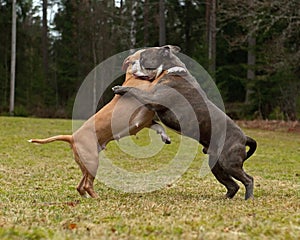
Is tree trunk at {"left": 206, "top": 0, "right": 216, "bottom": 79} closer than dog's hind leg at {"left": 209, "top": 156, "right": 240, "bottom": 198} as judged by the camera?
No

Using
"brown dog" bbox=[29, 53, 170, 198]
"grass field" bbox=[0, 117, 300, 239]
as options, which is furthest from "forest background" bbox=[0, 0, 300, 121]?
"brown dog" bbox=[29, 53, 170, 198]

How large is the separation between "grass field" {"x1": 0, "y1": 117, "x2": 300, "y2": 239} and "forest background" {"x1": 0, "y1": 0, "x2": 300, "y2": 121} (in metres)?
16.4

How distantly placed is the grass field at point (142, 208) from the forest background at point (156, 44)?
16.4 meters

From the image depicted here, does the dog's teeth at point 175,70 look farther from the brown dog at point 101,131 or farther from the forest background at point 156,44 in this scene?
the forest background at point 156,44

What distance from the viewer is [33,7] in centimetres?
4309

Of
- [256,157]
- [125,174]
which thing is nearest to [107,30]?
[256,157]

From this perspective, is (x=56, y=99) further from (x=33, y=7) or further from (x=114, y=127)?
(x=114, y=127)

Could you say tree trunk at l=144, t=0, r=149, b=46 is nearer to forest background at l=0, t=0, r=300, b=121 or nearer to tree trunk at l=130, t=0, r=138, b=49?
forest background at l=0, t=0, r=300, b=121

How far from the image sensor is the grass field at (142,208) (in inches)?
155

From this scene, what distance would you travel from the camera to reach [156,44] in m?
37.8

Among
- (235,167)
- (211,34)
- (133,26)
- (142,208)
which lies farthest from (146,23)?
(142,208)

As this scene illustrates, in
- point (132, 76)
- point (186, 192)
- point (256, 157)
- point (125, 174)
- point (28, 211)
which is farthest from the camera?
point (256, 157)

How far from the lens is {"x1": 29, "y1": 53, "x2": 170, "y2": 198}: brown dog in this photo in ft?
21.1

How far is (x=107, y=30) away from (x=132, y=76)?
26.8 meters
